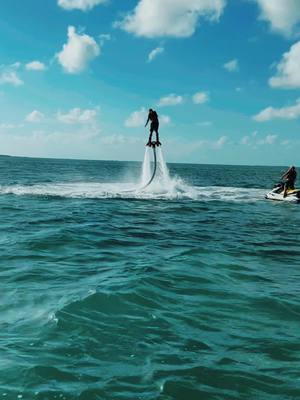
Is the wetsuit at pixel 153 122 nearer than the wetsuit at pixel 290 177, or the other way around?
the wetsuit at pixel 153 122

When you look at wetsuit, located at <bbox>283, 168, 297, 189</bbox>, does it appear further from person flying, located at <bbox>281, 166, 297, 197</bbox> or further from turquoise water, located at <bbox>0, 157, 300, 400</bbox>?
turquoise water, located at <bbox>0, 157, 300, 400</bbox>

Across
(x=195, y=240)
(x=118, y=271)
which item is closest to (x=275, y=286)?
(x=118, y=271)

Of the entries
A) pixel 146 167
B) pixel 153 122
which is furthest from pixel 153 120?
pixel 146 167

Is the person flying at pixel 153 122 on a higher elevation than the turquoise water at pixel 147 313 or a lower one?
higher

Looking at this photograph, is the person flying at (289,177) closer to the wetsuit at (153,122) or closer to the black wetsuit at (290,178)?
the black wetsuit at (290,178)

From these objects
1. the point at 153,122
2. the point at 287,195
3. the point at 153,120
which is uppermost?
the point at 153,120

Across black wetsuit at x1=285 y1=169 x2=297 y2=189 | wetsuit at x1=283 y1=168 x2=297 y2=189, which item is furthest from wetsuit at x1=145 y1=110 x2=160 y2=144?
black wetsuit at x1=285 y1=169 x2=297 y2=189

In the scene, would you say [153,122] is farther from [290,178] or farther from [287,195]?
[287,195]

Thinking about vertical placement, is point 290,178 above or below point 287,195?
above

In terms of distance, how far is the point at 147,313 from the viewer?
816 centimetres

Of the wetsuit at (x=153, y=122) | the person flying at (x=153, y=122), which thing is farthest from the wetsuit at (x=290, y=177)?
the wetsuit at (x=153, y=122)

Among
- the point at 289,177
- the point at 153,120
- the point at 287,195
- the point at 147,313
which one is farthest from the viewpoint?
the point at 287,195

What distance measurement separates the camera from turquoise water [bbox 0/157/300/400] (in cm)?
571

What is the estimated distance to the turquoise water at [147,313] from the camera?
5711 millimetres
